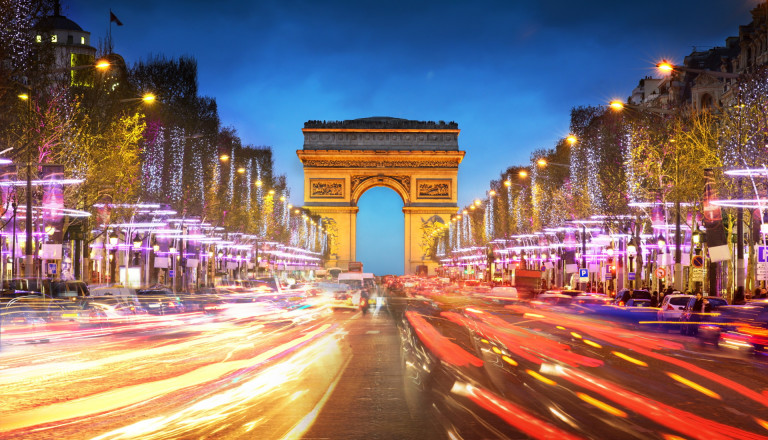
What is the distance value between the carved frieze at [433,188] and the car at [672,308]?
8850cm

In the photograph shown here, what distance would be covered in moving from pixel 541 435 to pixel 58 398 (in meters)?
6.73

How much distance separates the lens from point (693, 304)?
27734 mm

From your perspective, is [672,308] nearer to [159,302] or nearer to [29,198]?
[159,302]

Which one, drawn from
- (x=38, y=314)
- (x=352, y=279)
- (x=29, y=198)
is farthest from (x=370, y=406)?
(x=352, y=279)

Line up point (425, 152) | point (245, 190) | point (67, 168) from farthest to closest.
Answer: point (425, 152), point (245, 190), point (67, 168)

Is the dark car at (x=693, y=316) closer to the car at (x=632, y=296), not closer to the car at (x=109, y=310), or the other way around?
the car at (x=632, y=296)

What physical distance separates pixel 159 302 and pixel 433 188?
288 feet

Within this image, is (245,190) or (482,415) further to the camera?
(245,190)

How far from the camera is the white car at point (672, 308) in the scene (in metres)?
29.6

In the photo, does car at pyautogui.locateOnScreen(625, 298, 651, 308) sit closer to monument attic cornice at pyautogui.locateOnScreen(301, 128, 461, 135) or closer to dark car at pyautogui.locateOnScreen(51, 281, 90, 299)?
dark car at pyautogui.locateOnScreen(51, 281, 90, 299)

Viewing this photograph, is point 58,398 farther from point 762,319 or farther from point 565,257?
point 565,257

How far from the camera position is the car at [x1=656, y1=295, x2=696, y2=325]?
96.9 feet

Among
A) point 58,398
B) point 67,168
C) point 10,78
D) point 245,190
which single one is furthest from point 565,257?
point 58,398

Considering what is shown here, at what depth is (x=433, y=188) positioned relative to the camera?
119438mm
